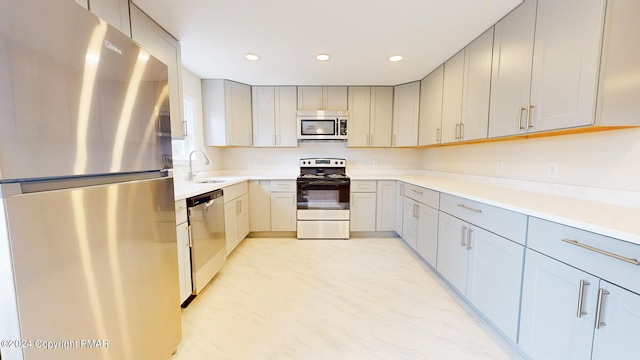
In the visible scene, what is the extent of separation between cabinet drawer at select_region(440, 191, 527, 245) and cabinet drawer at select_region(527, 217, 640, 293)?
0.07 metres

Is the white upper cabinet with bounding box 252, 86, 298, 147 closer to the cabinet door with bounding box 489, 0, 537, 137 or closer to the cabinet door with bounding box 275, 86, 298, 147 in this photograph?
the cabinet door with bounding box 275, 86, 298, 147

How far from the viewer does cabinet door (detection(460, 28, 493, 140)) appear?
6.42 ft

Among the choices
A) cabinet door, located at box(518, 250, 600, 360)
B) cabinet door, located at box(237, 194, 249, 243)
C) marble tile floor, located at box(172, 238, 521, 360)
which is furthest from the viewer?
cabinet door, located at box(237, 194, 249, 243)

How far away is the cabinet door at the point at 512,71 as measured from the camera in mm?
1574

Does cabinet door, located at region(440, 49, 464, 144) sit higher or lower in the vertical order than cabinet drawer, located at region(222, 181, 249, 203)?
higher

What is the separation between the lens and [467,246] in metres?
1.80

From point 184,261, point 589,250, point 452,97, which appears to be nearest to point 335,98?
point 452,97

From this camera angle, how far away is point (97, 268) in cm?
87

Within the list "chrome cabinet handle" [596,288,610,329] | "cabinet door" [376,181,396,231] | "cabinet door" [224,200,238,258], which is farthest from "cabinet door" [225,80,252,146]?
"chrome cabinet handle" [596,288,610,329]

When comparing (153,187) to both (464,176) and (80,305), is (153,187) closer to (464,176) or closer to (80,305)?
(80,305)

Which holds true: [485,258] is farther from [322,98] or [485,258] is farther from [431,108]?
[322,98]

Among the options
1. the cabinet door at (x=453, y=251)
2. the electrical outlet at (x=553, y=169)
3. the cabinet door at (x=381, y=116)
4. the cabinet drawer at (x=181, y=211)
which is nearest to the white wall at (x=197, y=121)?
the cabinet drawer at (x=181, y=211)

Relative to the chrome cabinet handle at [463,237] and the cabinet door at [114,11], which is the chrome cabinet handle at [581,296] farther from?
the cabinet door at [114,11]

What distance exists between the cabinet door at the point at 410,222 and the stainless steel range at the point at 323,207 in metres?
0.75
